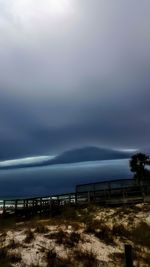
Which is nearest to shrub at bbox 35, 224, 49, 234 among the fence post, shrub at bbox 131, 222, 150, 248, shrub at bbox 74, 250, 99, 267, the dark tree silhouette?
shrub at bbox 74, 250, 99, 267

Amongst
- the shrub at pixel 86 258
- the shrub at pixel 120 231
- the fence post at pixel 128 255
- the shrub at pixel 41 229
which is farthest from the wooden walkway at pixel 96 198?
the fence post at pixel 128 255

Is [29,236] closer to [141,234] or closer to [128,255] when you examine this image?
[141,234]

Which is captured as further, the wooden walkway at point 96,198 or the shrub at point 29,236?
the wooden walkway at point 96,198

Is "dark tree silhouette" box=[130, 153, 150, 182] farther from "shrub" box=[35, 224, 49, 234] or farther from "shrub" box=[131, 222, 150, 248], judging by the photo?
Answer: "shrub" box=[35, 224, 49, 234]

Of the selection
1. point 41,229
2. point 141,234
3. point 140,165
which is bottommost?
point 141,234

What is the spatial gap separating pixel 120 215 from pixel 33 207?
449 inches

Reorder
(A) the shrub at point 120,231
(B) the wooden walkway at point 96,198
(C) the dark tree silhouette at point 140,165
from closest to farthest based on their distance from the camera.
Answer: (A) the shrub at point 120,231 → (B) the wooden walkway at point 96,198 → (C) the dark tree silhouette at point 140,165

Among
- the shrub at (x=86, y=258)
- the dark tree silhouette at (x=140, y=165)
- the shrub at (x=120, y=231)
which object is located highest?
the dark tree silhouette at (x=140, y=165)

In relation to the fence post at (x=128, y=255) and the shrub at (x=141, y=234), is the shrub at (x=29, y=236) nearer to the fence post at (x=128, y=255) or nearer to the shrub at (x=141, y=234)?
the shrub at (x=141, y=234)

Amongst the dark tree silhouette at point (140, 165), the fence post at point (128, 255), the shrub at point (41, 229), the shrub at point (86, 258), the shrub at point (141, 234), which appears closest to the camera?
the fence post at point (128, 255)

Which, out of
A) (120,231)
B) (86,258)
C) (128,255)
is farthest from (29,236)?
(128,255)

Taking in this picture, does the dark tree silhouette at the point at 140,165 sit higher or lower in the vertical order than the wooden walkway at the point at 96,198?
higher

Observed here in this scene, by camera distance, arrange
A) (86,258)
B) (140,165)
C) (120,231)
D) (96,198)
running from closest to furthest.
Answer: (86,258) < (120,231) < (96,198) < (140,165)

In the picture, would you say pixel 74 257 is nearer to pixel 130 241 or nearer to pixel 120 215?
pixel 130 241
